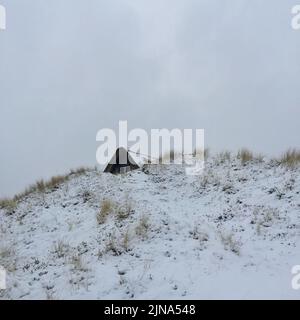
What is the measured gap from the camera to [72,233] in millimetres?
9711

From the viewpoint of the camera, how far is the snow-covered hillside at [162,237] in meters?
6.86

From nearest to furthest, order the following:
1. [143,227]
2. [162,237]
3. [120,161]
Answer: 1. [162,237]
2. [143,227]
3. [120,161]

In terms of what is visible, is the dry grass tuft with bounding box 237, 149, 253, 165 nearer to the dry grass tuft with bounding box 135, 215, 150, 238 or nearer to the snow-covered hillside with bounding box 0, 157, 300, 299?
the snow-covered hillside with bounding box 0, 157, 300, 299

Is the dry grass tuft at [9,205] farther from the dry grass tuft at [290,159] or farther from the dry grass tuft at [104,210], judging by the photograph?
the dry grass tuft at [290,159]

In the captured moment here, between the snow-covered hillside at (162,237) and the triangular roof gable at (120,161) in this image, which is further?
the triangular roof gable at (120,161)

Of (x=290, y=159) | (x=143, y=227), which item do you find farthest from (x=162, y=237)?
(x=290, y=159)

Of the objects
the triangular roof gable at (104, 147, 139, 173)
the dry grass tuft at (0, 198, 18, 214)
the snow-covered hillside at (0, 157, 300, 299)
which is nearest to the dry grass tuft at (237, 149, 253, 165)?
the snow-covered hillside at (0, 157, 300, 299)

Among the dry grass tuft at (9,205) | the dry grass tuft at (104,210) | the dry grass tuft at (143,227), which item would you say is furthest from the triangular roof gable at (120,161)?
the dry grass tuft at (143,227)

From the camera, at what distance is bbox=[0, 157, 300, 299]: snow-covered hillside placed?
6863 mm

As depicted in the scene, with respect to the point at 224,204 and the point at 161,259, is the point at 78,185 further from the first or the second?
the point at 161,259

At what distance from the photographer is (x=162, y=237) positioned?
8656mm

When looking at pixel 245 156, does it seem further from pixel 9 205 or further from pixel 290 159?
pixel 9 205

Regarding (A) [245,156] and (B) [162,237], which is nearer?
(B) [162,237]
